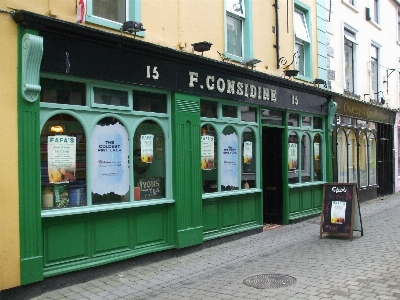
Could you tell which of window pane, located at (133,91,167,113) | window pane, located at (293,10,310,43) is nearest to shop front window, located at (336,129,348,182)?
window pane, located at (293,10,310,43)

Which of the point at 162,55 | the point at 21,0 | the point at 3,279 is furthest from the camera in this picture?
the point at 162,55

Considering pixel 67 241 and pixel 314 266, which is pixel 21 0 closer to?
pixel 67 241

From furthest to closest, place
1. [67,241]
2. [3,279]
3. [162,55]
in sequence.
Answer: [162,55]
[67,241]
[3,279]

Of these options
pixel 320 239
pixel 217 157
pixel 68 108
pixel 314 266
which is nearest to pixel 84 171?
pixel 68 108

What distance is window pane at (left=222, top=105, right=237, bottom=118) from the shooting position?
930 centimetres

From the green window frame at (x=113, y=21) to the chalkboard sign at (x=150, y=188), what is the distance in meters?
2.48

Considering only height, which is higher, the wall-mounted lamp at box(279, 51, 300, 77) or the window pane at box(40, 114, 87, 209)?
the wall-mounted lamp at box(279, 51, 300, 77)

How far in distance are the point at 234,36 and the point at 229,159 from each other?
2.80m

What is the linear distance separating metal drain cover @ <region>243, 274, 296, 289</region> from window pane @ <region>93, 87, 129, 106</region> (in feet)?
11.1

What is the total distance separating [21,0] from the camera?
577 cm

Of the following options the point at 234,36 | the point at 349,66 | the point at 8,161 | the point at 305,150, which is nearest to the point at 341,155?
the point at 305,150

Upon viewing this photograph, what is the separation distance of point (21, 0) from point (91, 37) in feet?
3.46

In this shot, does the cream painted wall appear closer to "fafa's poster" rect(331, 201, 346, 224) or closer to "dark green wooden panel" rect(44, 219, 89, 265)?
"fafa's poster" rect(331, 201, 346, 224)

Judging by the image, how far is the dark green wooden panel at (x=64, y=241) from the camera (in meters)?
6.00
